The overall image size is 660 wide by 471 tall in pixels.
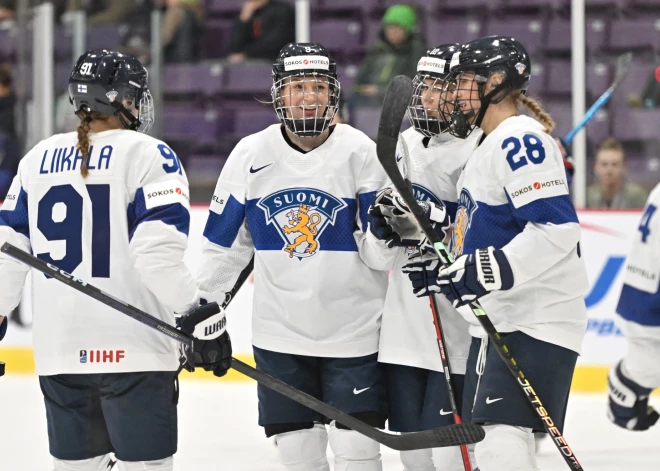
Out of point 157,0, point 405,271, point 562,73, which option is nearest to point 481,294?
point 405,271

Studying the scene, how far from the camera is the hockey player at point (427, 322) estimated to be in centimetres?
300

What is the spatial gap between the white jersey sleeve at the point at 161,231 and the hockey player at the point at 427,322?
0.60m

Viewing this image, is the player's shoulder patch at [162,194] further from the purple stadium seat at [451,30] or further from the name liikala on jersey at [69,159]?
the purple stadium seat at [451,30]

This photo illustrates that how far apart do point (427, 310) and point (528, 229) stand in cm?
58

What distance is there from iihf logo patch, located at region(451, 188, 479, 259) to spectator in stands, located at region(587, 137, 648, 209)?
279 centimetres

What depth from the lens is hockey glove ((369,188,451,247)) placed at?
2.79 m

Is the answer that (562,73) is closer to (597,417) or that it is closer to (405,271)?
(597,417)

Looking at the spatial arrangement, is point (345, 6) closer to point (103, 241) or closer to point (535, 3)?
point (535, 3)

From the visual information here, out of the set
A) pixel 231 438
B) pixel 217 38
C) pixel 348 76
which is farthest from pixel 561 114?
pixel 231 438

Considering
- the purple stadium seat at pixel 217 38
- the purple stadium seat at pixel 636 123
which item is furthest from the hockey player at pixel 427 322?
the purple stadium seat at pixel 217 38

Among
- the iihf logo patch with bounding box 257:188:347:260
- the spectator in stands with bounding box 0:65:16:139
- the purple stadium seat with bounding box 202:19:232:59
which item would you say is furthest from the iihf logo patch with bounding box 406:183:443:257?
the spectator in stands with bounding box 0:65:16:139

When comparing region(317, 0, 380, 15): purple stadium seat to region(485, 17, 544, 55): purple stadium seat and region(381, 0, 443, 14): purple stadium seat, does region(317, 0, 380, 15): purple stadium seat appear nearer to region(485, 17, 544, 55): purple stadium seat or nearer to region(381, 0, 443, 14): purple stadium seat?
region(381, 0, 443, 14): purple stadium seat

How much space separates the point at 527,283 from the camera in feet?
8.61

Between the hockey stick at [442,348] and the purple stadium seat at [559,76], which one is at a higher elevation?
the purple stadium seat at [559,76]
